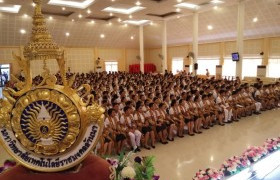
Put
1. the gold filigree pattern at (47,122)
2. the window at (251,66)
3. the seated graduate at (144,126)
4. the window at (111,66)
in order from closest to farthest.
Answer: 1. the gold filigree pattern at (47,122)
2. the seated graduate at (144,126)
3. the window at (251,66)
4. the window at (111,66)

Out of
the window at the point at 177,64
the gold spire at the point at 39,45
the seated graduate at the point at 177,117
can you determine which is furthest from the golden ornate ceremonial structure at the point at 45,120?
the window at the point at 177,64

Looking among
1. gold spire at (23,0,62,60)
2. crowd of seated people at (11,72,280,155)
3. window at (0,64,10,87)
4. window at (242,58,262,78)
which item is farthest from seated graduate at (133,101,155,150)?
window at (0,64,10,87)

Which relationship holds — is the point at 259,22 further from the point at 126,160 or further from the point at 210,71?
the point at 126,160

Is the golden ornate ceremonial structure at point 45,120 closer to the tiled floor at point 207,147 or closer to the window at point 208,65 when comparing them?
the tiled floor at point 207,147

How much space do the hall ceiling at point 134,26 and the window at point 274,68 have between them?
2.07 meters

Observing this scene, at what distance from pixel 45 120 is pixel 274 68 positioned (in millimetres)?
19370

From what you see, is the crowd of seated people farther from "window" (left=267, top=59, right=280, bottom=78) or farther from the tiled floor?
"window" (left=267, top=59, right=280, bottom=78)

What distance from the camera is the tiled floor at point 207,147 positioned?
16.0 ft

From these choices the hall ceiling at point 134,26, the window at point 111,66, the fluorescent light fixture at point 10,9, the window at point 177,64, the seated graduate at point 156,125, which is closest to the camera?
the seated graduate at point 156,125

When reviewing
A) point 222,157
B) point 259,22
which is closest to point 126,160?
point 222,157

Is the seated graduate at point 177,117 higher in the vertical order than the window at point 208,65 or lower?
lower

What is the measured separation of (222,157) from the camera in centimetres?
535

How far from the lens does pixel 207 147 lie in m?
6.04

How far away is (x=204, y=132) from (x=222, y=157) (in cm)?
203
